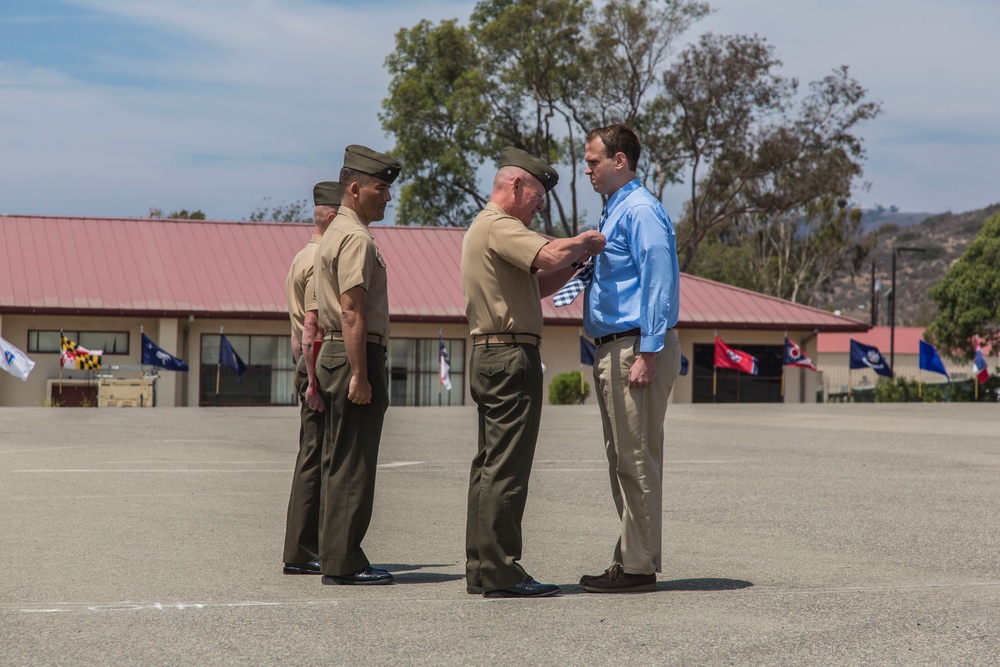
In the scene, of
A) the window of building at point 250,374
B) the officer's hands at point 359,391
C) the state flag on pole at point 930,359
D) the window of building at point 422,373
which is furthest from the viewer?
the state flag on pole at point 930,359

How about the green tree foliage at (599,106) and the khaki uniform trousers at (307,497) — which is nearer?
the khaki uniform trousers at (307,497)

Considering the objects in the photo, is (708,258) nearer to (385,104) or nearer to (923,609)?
(385,104)

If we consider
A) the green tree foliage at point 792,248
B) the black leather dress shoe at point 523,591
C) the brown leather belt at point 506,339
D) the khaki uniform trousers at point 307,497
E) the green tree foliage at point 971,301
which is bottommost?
the black leather dress shoe at point 523,591

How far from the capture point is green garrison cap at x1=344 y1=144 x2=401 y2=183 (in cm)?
620

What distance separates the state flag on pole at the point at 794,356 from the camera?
3631 centimetres

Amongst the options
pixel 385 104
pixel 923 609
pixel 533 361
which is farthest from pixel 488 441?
pixel 385 104

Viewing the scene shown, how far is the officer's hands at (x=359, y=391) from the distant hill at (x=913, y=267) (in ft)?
344

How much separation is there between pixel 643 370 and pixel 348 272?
145 cm

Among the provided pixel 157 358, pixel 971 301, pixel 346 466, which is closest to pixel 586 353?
pixel 157 358

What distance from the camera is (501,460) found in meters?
5.71

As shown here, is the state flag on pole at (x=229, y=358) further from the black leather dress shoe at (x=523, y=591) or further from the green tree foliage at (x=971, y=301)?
the green tree foliage at (x=971, y=301)

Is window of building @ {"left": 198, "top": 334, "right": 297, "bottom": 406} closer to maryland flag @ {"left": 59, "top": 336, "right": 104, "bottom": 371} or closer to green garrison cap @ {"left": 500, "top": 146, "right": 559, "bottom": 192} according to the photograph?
maryland flag @ {"left": 59, "top": 336, "right": 104, "bottom": 371}

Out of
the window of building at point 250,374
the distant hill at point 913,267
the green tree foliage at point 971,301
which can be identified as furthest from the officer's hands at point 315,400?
the distant hill at point 913,267

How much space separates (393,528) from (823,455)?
7.27 meters
